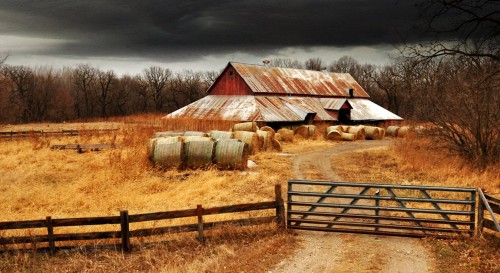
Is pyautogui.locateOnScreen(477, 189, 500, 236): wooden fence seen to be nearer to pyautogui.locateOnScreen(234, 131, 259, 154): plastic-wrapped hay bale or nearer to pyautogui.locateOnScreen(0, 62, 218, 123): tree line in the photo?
pyautogui.locateOnScreen(234, 131, 259, 154): plastic-wrapped hay bale

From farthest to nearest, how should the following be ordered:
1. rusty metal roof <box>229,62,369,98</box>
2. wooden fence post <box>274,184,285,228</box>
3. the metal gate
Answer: rusty metal roof <box>229,62,369,98</box> → wooden fence post <box>274,184,285,228</box> → the metal gate

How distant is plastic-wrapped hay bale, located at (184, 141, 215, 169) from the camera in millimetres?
19656

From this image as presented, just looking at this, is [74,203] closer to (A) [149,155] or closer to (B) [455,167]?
(A) [149,155]

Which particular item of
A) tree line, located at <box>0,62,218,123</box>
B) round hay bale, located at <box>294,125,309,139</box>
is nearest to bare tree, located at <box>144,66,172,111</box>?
tree line, located at <box>0,62,218,123</box>

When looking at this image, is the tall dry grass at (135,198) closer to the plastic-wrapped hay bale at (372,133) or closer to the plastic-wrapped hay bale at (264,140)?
the plastic-wrapped hay bale at (264,140)

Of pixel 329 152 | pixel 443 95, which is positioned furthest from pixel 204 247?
pixel 329 152

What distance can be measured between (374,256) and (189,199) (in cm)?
777

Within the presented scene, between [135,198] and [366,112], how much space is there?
40380mm

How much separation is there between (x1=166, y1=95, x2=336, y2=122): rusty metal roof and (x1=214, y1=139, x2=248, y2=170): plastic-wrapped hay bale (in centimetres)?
1685

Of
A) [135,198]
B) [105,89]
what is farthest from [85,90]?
[135,198]

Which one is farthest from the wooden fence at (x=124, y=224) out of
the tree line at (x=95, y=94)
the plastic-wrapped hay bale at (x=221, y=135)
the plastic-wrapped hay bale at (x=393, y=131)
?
the tree line at (x=95, y=94)

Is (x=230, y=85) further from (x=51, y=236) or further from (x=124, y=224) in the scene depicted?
(x=51, y=236)

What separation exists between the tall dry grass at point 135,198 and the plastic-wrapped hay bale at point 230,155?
0.72 meters

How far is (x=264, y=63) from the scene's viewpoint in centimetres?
5147
